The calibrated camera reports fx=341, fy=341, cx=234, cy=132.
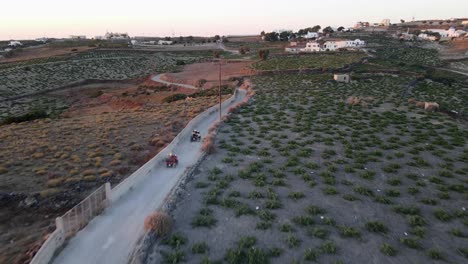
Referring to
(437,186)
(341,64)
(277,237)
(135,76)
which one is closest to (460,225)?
(437,186)

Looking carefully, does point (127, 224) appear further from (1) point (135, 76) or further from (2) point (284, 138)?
(1) point (135, 76)

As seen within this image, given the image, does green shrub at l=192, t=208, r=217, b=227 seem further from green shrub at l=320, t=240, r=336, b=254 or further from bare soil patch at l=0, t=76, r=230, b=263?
bare soil patch at l=0, t=76, r=230, b=263

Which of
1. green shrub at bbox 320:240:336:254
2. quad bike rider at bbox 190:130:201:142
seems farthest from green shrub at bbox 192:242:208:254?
quad bike rider at bbox 190:130:201:142

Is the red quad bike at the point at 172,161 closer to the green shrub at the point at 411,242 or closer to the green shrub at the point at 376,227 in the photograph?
the green shrub at the point at 376,227

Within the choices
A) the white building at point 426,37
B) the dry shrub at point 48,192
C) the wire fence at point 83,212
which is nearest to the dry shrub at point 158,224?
the wire fence at point 83,212

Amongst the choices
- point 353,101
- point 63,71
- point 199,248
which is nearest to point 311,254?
point 199,248
